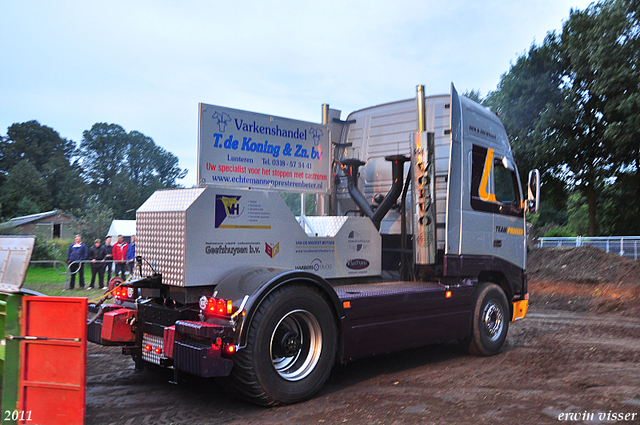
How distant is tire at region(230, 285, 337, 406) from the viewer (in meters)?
4.62

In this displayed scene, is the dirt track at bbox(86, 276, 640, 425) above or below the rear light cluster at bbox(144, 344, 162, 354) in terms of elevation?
below

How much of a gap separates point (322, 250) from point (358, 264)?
655 mm

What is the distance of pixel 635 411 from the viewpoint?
4680 mm

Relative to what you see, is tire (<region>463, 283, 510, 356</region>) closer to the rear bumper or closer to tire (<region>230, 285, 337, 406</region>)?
tire (<region>230, 285, 337, 406</region>)

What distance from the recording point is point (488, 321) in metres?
7.41

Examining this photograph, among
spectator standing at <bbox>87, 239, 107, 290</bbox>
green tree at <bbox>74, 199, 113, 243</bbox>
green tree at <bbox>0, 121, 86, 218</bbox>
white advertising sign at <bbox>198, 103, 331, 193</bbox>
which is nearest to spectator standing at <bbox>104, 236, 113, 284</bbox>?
spectator standing at <bbox>87, 239, 107, 290</bbox>

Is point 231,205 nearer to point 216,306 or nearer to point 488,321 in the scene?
point 216,306

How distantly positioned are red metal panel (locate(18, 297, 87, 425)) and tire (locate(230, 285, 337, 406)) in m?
1.27

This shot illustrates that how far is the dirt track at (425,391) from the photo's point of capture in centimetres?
464

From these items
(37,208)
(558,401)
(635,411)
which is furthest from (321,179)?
(37,208)

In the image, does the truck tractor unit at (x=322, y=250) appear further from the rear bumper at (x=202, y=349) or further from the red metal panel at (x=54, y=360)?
the red metal panel at (x=54, y=360)

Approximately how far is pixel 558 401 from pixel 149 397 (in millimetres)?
3979

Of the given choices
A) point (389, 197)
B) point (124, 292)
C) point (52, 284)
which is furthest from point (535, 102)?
point (124, 292)

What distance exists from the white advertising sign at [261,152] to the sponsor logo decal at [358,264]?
0.92 m
